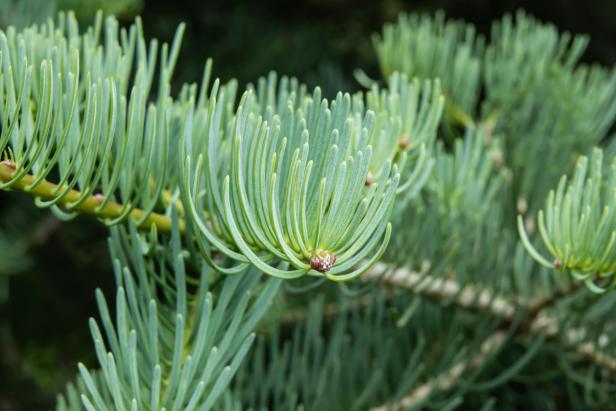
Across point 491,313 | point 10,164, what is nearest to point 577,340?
point 491,313

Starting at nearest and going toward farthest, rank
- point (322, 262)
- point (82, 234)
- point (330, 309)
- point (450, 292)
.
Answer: point (322, 262) → point (450, 292) → point (330, 309) → point (82, 234)

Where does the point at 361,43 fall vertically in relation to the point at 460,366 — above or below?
above

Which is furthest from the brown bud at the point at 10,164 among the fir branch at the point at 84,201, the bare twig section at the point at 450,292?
the bare twig section at the point at 450,292

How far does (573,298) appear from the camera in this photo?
1.19 ft

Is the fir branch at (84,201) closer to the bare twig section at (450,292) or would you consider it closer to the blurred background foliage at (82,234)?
the bare twig section at (450,292)

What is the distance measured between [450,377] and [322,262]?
0.62 feet

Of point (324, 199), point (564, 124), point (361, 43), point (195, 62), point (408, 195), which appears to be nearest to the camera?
point (324, 199)

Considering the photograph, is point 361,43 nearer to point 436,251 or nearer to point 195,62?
point 195,62

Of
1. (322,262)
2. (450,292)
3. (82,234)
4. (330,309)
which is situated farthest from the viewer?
(82,234)

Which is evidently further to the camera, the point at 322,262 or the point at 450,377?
the point at 450,377

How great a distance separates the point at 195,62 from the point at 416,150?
47 cm

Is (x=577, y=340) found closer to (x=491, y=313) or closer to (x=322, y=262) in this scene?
(x=491, y=313)

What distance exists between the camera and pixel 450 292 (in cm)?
37

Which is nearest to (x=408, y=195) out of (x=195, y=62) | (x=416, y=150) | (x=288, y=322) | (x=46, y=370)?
(x=416, y=150)
